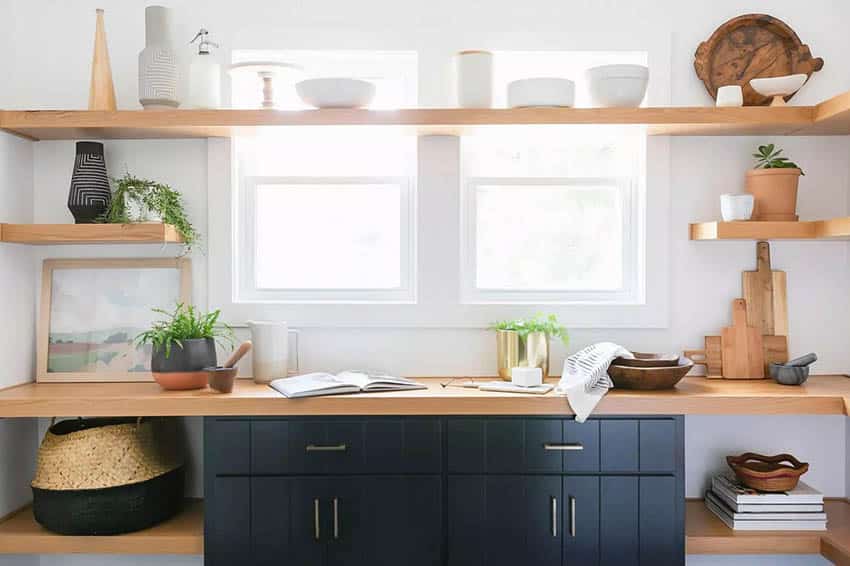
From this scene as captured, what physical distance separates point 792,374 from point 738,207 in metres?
0.69

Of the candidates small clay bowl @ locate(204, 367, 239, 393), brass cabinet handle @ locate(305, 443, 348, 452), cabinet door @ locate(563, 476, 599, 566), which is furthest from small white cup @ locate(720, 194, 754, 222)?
small clay bowl @ locate(204, 367, 239, 393)

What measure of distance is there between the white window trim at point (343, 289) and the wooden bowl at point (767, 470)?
1.50 m

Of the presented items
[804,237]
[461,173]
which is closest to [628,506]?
[804,237]

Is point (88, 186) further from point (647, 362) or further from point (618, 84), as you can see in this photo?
point (647, 362)

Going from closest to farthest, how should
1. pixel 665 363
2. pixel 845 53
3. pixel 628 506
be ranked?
pixel 628 506
pixel 665 363
pixel 845 53

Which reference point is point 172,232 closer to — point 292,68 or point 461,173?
point 292,68

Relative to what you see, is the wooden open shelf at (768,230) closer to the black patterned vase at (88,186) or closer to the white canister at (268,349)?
the white canister at (268,349)

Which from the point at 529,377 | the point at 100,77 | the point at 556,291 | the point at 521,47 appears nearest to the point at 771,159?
the point at 556,291

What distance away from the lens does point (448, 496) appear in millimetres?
2715

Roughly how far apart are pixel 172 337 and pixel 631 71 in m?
2.04

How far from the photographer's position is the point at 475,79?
297 cm

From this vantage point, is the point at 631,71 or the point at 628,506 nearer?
the point at 628,506

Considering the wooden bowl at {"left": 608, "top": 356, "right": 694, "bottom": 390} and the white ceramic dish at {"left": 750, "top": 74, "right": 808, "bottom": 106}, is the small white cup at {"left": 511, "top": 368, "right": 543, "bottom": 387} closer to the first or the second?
the wooden bowl at {"left": 608, "top": 356, "right": 694, "bottom": 390}

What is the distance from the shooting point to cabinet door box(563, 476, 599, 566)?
8.90 feet
